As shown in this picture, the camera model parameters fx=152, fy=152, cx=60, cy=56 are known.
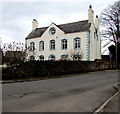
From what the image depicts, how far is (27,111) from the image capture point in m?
5.34

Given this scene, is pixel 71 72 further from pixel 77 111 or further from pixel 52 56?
pixel 77 111

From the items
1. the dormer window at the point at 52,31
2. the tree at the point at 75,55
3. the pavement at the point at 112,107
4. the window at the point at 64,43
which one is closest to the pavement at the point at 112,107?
the pavement at the point at 112,107

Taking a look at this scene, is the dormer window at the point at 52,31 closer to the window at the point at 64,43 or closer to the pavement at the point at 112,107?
the window at the point at 64,43

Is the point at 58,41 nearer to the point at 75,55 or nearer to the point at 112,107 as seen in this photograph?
the point at 75,55

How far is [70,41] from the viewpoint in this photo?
32.0 m

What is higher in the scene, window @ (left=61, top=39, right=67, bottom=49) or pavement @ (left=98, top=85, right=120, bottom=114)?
window @ (left=61, top=39, right=67, bottom=49)

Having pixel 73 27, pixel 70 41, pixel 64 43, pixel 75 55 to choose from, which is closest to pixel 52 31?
pixel 64 43

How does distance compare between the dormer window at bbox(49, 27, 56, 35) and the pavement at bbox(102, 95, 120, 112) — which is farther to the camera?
the dormer window at bbox(49, 27, 56, 35)

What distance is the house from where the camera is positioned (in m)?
30.1

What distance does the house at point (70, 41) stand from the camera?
3011 cm

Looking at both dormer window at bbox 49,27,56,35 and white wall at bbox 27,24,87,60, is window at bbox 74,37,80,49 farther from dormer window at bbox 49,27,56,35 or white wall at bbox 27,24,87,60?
dormer window at bbox 49,27,56,35

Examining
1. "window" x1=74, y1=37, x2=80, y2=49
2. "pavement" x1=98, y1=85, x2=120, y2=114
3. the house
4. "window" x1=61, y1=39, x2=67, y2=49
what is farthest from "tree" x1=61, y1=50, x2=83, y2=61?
"pavement" x1=98, y1=85, x2=120, y2=114

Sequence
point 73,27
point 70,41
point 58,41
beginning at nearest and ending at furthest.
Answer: point 70,41, point 73,27, point 58,41

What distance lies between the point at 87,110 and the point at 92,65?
21384 mm
